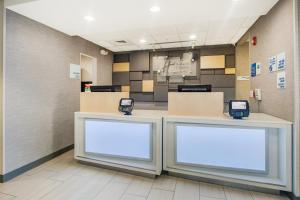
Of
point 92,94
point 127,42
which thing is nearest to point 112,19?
point 92,94

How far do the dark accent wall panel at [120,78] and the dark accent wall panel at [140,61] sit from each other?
307 mm

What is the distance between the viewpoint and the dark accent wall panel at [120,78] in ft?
18.8

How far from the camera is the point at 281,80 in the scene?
2254mm

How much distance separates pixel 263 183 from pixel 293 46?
1656 millimetres

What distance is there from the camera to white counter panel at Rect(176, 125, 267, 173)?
2.22m

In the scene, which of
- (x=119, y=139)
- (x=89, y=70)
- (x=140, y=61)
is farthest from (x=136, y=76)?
(x=119, y=139)

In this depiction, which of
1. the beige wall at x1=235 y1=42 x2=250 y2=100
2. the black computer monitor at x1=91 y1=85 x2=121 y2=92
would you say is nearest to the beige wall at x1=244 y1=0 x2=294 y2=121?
the beige wall at x1=235 y1=42 x2=250 y2=100

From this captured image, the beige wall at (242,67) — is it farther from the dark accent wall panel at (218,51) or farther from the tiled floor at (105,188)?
the tiled floor at (105,188)

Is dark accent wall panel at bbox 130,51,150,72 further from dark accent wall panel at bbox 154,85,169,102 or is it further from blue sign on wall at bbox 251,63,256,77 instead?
blue sign on wall at bbox 251,63,256,77

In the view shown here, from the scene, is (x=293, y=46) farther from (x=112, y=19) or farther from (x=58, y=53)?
(x=58, y=53)

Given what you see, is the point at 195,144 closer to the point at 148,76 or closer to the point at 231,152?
the point at 231,152

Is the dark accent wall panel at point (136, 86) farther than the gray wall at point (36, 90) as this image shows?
Yes

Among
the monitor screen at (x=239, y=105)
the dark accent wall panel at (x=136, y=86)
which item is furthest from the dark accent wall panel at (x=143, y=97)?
the monitor screen at (x=239, y=105)

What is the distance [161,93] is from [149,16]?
9.50ft
